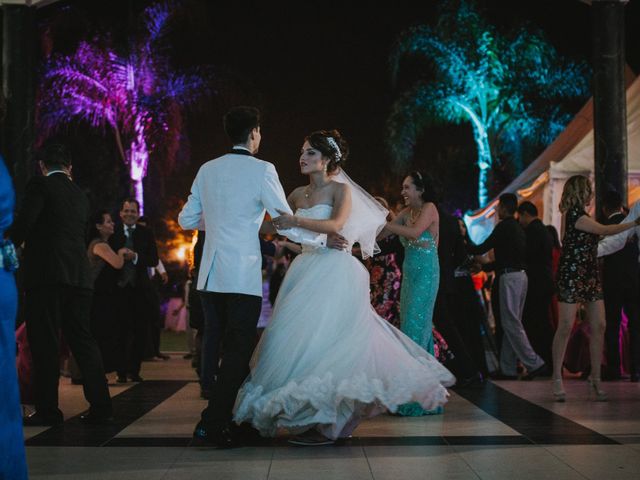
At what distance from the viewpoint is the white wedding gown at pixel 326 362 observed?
5.82 meters

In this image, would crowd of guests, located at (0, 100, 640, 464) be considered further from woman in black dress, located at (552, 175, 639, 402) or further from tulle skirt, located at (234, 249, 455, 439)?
tulle skirt, located at (234, 249, 455, 439)

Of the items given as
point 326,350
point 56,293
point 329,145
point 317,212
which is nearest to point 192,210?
point 317,212

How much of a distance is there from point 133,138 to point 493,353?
63.7 ft

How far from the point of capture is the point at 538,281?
36.4ft

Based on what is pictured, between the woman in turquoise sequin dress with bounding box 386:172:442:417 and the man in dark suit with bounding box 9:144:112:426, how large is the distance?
2.45 m

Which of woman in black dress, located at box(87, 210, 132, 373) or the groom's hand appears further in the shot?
woman in black dress, located at box(87, 210, 132, 373)

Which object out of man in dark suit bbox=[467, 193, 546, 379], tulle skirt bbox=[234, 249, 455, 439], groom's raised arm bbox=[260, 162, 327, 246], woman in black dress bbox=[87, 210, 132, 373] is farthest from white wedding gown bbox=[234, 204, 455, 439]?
man in dark suit bbox=[467, 193, 546, 379]

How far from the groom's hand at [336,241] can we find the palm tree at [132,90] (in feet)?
74.6

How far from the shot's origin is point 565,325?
8.21 meters

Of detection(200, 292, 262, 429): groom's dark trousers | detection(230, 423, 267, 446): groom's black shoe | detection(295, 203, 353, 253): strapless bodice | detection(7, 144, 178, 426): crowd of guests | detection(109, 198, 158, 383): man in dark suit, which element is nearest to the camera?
detection(200, 292, 262, 429): groom's dark trousers

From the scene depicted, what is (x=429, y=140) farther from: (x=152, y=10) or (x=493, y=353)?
(x=493, y=353)

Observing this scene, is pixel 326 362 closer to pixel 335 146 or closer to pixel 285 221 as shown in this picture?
pixel 285 221

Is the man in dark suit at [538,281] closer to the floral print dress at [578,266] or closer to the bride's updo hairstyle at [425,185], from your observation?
the floral print dress at [578,266]

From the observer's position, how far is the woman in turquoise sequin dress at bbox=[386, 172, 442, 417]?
7.94 m
